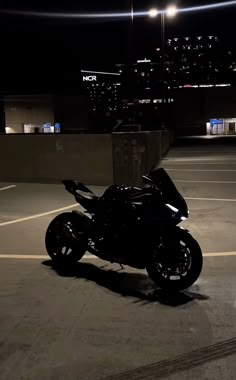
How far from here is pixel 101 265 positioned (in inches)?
290

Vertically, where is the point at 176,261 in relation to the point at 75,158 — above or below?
below

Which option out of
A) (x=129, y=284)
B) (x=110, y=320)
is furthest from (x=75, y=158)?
(x=110, y=320)

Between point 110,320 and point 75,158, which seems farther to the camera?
point 75,158

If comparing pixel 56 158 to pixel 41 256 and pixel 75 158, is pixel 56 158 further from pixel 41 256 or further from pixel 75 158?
pixel 41 256

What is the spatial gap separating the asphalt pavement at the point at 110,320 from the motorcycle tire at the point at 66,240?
0.20 meters

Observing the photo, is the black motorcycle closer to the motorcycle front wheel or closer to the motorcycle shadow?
the motorcycle front wheel

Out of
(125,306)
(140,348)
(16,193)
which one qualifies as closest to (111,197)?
(125,306)

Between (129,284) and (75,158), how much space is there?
949cm

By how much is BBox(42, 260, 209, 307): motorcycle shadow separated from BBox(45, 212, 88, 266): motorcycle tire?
0.14 m

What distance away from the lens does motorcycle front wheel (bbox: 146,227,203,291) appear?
19.5 ft

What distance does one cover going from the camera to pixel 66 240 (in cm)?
714

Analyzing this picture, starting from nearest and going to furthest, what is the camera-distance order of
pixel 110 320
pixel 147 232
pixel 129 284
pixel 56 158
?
1. pixel 110 320
2. pixel 147 232
3. pixel 129 284
4. pixel 56 158

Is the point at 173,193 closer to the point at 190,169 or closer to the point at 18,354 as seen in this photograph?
the point at 18,354

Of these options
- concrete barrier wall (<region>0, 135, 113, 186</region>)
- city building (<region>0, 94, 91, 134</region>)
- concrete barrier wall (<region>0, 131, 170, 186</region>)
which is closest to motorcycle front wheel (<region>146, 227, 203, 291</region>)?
concrete barrier wall (<region>0, 131, 170, 186</region>)
